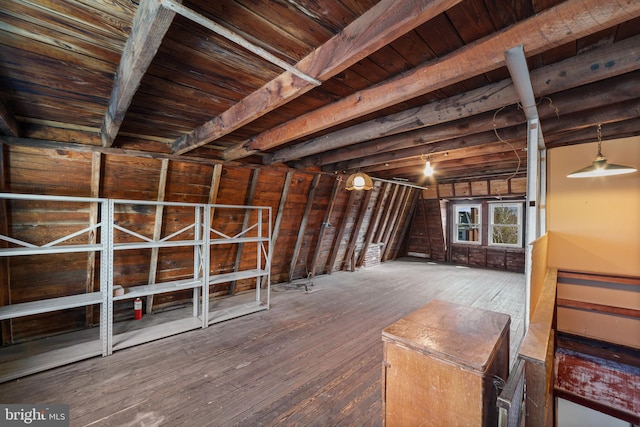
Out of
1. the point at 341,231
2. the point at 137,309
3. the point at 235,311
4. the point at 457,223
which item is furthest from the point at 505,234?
the point at 137,309

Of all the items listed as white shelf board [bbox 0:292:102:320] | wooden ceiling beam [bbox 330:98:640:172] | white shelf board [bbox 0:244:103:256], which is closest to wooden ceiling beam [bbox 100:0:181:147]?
white shelf board [bbox 0:244:103:256]

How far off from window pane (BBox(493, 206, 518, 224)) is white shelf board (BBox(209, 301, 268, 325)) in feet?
24.7

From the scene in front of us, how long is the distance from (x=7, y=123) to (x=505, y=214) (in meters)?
10.0

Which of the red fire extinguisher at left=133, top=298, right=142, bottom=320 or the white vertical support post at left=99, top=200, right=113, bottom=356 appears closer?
the white vertical support post at left=99, top=200, right=113, bottom=356

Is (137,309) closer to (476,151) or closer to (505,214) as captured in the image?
(476,151)

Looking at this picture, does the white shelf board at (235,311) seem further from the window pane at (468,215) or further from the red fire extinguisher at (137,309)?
the window pane at (468,215)

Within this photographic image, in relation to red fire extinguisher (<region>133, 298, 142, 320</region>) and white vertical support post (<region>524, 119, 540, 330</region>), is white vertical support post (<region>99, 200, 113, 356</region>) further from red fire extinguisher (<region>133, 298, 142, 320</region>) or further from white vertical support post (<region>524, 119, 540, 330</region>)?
white vertical support post (<region>524, 119, 540, 330</region>)

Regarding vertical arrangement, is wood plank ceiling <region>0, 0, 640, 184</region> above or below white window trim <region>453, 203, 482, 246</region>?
above

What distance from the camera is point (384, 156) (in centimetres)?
418

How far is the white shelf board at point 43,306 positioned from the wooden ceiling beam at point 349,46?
8.16ft

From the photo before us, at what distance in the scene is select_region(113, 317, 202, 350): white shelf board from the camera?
2.89 m

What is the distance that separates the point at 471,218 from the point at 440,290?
13.8 feet

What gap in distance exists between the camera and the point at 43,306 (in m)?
2.50

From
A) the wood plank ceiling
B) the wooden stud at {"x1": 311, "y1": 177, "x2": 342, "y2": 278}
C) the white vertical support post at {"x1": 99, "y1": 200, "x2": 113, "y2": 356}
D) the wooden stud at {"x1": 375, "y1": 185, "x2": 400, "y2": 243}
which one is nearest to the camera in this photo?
the wood plank ceiling
